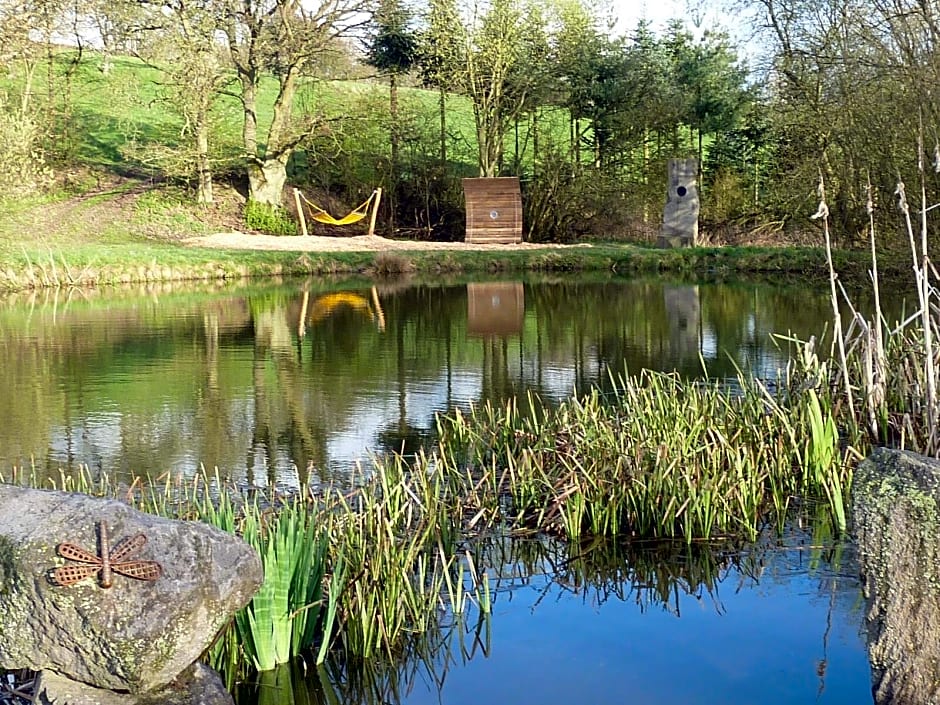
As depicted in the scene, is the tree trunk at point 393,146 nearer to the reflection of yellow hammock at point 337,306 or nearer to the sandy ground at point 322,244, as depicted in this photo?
the sandy ground at point 322,244

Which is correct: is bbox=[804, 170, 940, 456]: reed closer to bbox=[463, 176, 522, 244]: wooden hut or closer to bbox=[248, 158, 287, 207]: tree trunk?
bbox=[463, 176, 522, 244]: wooden hut

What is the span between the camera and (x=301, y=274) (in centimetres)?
2558

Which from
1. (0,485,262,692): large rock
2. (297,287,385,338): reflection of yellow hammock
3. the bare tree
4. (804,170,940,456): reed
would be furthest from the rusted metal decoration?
the bare tree

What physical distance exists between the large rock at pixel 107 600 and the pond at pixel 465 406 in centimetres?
97

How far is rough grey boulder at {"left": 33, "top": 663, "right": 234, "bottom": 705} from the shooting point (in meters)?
3.55

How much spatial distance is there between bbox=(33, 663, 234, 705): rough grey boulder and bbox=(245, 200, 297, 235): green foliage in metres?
26.7

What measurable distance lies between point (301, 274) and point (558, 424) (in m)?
18.7

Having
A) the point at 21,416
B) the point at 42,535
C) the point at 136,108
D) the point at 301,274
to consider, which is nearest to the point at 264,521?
the point at 42,535

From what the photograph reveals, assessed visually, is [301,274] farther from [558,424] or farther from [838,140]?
[558,424]

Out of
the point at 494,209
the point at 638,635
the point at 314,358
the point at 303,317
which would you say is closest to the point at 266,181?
the point at 494,209

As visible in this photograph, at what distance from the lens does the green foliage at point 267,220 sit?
2997 centimetres

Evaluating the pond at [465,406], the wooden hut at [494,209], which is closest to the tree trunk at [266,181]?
the wooden hut at [494,209]

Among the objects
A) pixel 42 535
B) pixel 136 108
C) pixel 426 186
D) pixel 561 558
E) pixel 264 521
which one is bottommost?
pixel 561 558

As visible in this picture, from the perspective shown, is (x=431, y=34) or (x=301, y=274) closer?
(x=301, y=274)
